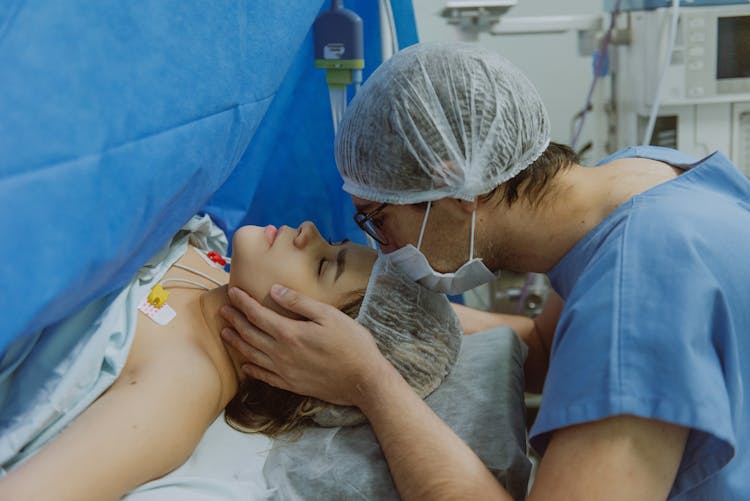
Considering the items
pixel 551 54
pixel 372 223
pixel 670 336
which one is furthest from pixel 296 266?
pixel 551 54

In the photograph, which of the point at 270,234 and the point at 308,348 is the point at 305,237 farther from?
the point at 308,348

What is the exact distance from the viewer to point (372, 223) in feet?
4.36

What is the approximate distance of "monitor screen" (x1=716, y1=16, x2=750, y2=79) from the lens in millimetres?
2137

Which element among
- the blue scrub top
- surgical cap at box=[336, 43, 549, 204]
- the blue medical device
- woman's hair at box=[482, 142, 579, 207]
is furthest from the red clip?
the blue scrub top

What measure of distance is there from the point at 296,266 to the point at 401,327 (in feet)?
0.73

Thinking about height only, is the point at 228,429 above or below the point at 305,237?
below

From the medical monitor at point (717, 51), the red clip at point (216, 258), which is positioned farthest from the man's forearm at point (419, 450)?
the medical monitor at point (717, 51)

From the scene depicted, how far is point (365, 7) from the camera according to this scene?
192 cm

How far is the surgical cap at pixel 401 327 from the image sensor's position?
135 centimetres

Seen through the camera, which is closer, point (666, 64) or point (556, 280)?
point (556, 280)

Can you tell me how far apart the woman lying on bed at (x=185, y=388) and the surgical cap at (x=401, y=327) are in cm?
4

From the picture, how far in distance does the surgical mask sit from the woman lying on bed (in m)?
0.11

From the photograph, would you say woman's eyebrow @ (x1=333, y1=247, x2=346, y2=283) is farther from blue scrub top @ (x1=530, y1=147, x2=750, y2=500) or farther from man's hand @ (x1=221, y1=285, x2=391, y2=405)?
blue scrub top @ (x1=530, y1=147, x2=750, y2=500)

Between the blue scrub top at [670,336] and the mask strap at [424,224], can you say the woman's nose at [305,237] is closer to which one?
the mask strap at [424,224]
